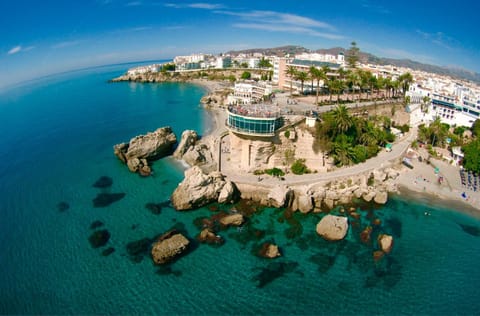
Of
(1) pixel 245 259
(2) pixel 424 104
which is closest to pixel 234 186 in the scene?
(1) pixel 245 259

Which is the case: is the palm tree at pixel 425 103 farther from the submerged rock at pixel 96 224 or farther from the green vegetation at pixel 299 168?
the submerged rock at pixel 96 224

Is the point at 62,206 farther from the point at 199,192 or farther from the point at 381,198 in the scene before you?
the point at 381,198

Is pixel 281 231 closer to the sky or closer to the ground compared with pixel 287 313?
closer to the sky

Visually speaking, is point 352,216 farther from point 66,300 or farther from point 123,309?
point 66,300

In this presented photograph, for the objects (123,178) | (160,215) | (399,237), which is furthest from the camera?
(123,178)

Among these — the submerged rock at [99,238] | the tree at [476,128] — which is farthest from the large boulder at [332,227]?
the tree at [476,128]

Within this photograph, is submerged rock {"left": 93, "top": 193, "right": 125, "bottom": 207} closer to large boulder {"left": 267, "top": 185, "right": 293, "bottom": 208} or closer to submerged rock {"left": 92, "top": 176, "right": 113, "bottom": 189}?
submerged rock {"left": 92, "top": 176, "right": 113, "bottom": 189}
